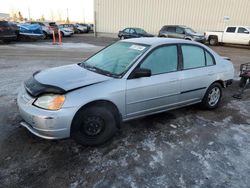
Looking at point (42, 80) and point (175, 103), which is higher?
point (42, 80)

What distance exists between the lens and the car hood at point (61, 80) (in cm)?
322

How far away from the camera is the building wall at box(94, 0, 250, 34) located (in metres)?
23.6

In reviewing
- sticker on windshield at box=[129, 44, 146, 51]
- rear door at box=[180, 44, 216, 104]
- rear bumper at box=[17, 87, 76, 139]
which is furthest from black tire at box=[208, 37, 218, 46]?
rear bumper at box=[17, 87, 76, 139]

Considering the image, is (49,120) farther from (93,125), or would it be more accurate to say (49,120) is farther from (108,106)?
(108,106)

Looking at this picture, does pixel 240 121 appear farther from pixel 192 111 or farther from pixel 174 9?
pixel 174 9

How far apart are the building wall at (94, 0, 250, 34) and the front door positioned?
2283 centimetres

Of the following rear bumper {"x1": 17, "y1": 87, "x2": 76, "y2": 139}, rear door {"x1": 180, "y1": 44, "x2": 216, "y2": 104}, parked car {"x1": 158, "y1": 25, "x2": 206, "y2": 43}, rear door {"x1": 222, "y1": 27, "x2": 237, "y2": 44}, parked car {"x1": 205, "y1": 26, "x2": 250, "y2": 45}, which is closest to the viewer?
rear bumper {"x1": 17, "y1": 87, "x2": 76, "y2": 139}

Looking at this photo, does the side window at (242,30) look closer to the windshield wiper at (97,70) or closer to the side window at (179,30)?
the side window at (179,30)

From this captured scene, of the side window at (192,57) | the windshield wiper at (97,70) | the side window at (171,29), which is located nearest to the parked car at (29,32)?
the side window at (171,29)

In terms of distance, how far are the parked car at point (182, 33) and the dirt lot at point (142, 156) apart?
16.2 metres

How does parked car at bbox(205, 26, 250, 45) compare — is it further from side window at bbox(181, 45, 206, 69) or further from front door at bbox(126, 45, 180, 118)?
front door at bbox(126, 45, 180, 118)

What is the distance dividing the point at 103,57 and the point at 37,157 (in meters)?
2.04

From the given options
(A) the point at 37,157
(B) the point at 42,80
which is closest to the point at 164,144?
(A) the point at 37,157

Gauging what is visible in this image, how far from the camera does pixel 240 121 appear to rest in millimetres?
4570
